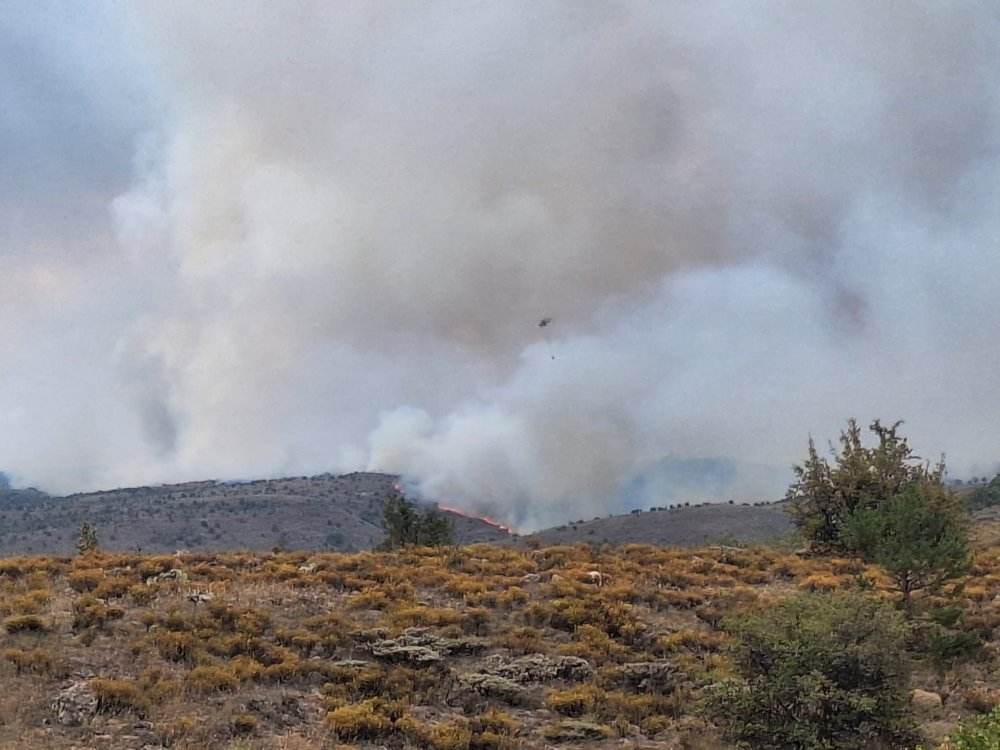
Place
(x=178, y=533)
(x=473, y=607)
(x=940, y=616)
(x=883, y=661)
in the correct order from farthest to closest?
(x=178, y=533), (x=473, y=607), (x=940, y=616), (x=883, y=661)

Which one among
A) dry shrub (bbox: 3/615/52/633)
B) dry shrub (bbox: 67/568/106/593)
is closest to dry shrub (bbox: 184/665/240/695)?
dry shrub (bbox: 3/615/52/633)

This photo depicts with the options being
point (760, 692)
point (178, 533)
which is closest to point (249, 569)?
point (760, 692)

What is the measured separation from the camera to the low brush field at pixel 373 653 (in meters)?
14.2

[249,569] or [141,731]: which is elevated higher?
[249,569]

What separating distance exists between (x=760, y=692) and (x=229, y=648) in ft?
37.7

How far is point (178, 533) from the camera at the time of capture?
182 m

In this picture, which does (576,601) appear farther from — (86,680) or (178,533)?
(178,533)

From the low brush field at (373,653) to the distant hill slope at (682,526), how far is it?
10512 centimetres

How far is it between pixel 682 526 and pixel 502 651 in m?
130

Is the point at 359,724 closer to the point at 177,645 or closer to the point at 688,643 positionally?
the point at 177,645

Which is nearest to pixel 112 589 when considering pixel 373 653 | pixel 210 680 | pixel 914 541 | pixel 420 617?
pixel 210 680

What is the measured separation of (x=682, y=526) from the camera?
143 metres

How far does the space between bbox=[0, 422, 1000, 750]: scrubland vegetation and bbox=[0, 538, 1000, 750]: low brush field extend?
6cm

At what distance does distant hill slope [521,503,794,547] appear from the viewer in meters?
134
